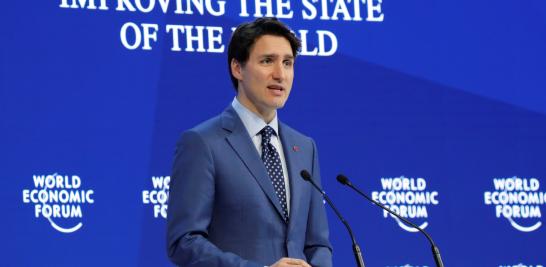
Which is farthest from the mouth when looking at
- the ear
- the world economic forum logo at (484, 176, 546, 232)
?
the world economic forum logo at (484, 176, 546, 232)

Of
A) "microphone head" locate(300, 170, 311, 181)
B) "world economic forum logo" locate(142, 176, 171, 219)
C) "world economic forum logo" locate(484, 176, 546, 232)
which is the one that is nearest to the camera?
"microphone head" locate(300, 170, 311, 181)

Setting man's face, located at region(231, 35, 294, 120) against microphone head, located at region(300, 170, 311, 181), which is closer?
microphone head, located at region(300, 170, 311, 181)

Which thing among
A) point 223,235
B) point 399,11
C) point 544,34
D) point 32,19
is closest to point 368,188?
point 399,11

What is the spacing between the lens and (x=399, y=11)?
4918 millimetres

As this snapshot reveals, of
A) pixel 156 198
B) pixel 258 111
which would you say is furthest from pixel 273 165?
pixel 156 198

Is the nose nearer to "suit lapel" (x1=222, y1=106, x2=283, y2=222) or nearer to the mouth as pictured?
the mouth

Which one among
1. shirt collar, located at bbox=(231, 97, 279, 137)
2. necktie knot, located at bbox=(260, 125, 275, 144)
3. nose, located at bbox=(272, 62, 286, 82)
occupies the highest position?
nose, located at bbox=(272, 62, 286, 82)

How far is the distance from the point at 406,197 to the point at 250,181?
214 centimetres

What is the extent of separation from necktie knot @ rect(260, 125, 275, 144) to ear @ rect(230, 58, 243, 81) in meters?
0.17

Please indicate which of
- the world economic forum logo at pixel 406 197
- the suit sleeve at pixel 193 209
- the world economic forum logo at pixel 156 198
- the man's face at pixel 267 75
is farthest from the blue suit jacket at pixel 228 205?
the world economic forum logo at pixel 406 197

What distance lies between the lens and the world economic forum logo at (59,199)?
427 centimetres

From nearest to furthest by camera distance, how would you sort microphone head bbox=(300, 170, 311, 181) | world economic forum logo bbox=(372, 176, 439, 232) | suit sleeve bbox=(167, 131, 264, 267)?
suit sleeve bbox=(167, 131, 264, 267) → microphone head bbox=(300, 170, 311, 181) → world economic forum logo bbox=(372, 176, 439, 232)

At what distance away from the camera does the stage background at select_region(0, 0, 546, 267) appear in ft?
14.3

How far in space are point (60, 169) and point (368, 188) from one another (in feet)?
4.85
